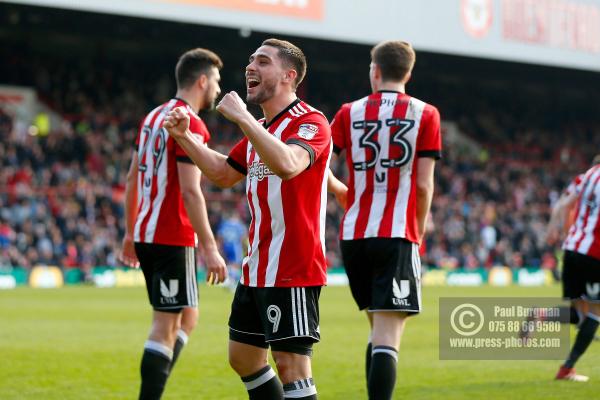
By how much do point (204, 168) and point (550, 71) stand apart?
3651 cm

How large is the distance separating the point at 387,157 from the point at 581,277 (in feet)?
10.4

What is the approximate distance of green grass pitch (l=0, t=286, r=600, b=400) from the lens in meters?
7.65

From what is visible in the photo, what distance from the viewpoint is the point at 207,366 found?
9.38 m

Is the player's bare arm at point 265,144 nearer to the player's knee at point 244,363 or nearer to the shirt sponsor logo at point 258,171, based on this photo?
the shirt sponsor logo at point 258,171

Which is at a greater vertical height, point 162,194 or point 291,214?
point 162,194

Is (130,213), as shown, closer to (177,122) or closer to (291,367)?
(177,122)

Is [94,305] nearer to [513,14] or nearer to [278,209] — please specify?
[278,209]

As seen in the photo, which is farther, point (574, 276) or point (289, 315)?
point (574, 276)

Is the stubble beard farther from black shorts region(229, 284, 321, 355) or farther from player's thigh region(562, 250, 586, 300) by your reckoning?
player's thigh region(562, 250, 586, 300)

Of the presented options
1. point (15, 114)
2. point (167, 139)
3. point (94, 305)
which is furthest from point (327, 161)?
point (15, 114)

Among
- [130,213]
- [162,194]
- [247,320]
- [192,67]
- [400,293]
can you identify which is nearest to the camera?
[247,320]

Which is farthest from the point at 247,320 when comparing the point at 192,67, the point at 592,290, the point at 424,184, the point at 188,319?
the point at 592,290

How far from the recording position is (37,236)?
25.4 m

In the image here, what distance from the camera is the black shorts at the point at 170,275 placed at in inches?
251
